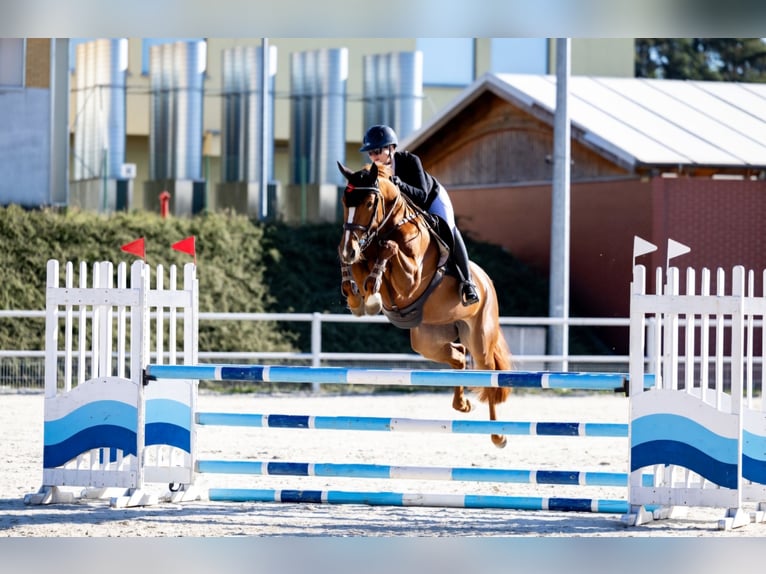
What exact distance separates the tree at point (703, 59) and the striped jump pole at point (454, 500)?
22.5m

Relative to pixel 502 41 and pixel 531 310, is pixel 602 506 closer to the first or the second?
pixel 531 310

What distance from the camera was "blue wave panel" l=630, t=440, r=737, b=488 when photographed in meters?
5.20

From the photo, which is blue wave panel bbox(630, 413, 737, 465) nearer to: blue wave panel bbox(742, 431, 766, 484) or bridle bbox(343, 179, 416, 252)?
blue wave panel bbox(742, 431, 766, 484)

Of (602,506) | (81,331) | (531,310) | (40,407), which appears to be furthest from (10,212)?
(602,506)

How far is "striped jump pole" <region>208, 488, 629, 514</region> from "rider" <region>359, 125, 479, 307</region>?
124 cm

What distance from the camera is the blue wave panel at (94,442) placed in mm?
5633

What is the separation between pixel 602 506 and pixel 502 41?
19482mm

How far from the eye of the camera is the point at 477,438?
366 inches

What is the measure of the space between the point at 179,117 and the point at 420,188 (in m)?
12.4

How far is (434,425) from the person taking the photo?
5574mm

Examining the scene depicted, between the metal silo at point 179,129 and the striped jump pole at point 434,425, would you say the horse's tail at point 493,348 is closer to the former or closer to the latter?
the striped jump pole at point 434,425

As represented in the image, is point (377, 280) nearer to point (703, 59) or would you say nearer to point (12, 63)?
point (12, 63)

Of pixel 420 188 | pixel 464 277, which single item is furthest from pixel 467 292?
pixel 420 188
